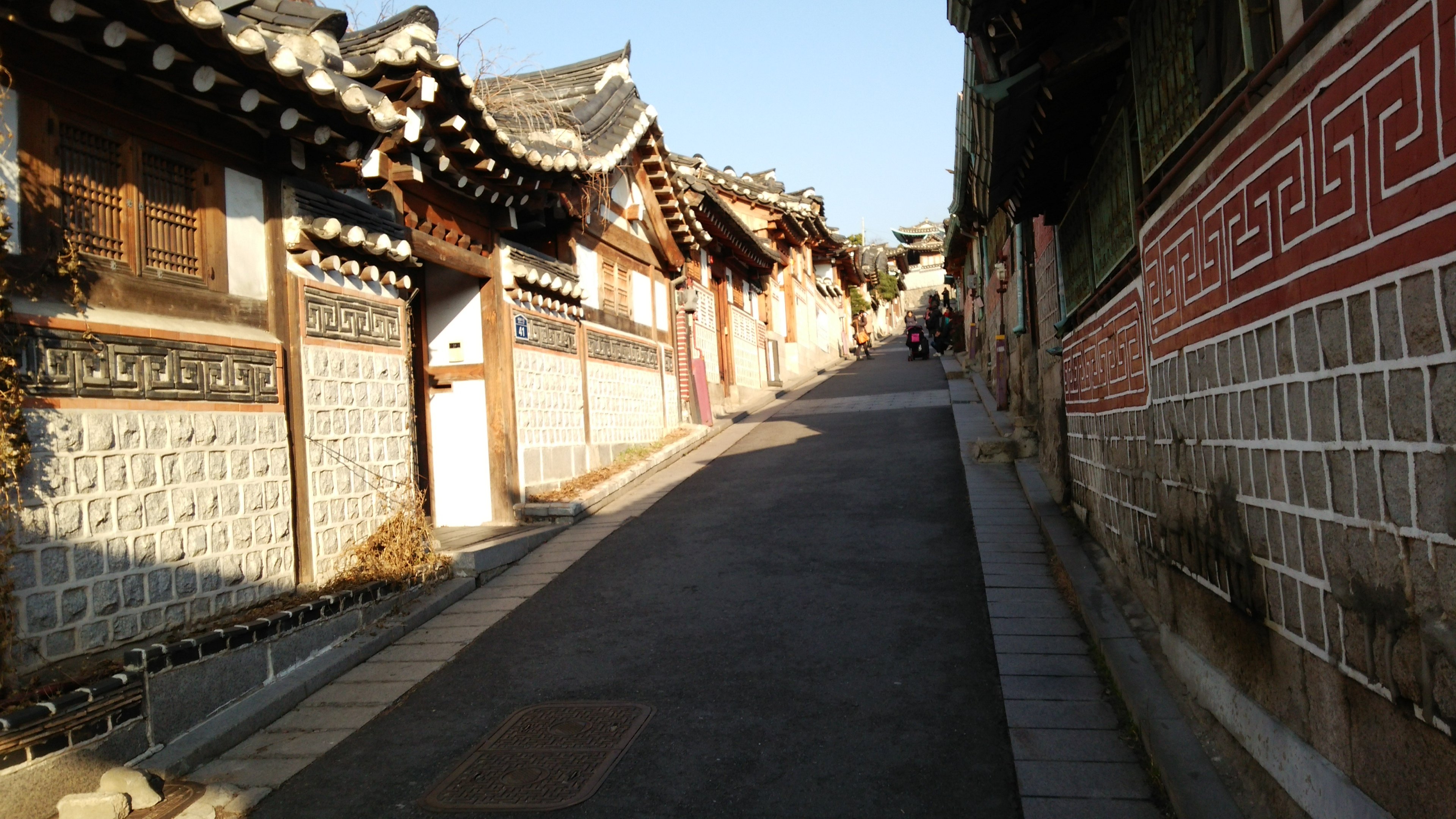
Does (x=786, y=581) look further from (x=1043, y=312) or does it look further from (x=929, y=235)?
(x=929, y=235)

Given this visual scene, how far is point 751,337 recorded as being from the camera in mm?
27344

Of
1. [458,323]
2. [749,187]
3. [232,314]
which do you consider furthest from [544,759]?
[749,187]

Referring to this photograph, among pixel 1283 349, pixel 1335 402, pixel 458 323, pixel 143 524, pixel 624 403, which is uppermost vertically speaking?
pixel 458 323

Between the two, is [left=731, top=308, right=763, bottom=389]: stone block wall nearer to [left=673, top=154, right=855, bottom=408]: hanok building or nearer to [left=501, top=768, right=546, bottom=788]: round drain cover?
[left=673, top=154, right=855, bottom=408]: hanok building

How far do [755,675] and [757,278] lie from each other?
23579 millimetres

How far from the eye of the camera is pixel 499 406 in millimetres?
10008

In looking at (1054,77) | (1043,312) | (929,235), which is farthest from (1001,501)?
(929,235)

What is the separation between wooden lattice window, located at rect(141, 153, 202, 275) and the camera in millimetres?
5559

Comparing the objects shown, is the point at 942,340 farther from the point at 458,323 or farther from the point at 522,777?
the point at 522,777

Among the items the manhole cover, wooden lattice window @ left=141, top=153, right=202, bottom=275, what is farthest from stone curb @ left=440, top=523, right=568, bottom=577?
wooden lattice window @ left=141, top=153, right=202, bottom=275

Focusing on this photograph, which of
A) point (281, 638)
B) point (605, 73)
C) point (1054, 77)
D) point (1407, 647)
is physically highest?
point (605, 73)

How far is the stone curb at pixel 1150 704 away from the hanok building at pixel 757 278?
11.0 metres

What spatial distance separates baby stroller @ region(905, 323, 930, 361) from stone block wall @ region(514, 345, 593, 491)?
23.2 metres

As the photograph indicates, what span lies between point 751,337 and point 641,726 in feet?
74.7
